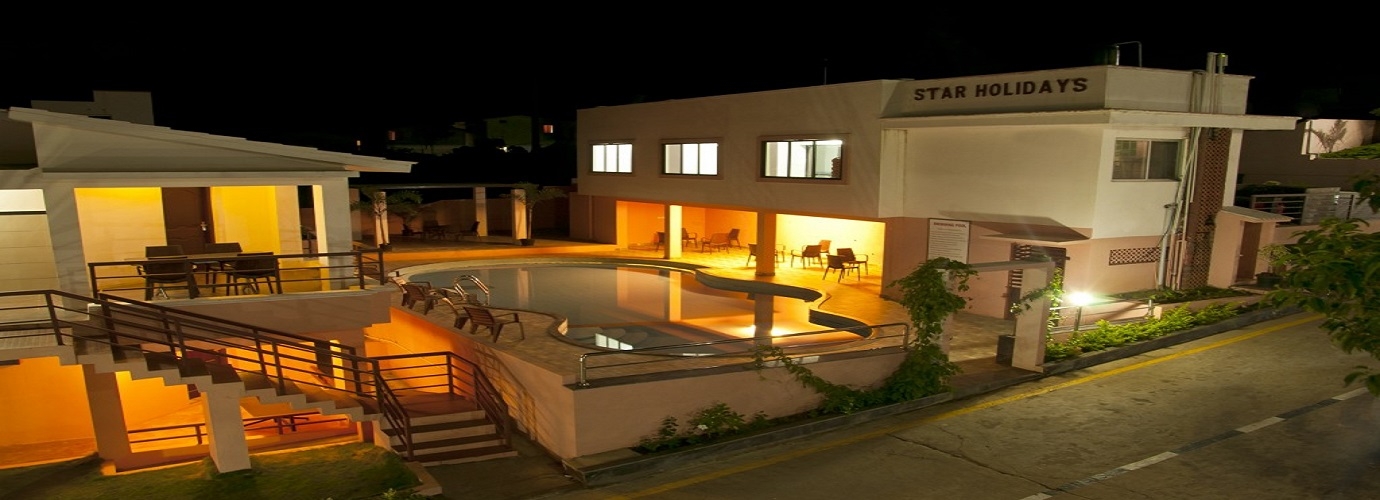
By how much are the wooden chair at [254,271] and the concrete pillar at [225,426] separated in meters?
1.59

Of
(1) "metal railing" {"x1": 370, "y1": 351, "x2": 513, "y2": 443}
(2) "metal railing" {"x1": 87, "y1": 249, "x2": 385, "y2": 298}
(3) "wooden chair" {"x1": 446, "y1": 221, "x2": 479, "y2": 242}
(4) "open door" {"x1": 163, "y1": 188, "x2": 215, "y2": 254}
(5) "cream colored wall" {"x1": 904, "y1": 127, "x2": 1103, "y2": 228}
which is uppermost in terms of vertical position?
(5) "cream colored wall" {"x1": 904, "y1": 127, "x2": 1103, "y2": 228}

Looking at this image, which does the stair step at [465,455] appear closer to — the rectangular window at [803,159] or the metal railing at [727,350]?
the metal railing at [727,350]

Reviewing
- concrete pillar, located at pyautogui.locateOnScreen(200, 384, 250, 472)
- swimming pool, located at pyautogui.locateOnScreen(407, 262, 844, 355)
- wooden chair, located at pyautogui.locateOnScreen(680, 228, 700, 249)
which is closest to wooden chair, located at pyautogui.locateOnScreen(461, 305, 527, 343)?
swimming pool, located at pyautogui.locateOnScreen(407, 262, 844, 355)

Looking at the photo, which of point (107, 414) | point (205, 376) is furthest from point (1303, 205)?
point (107, 414)

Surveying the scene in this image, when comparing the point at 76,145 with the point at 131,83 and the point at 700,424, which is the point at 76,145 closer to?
the point at 700,424

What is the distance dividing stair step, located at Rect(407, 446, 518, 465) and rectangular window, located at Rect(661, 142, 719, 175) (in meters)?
13.3

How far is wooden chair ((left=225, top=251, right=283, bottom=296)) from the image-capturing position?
11070 mm

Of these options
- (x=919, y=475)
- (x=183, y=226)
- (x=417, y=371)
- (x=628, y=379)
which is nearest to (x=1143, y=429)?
(x=919, y=475)

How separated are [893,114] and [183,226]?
15.5m

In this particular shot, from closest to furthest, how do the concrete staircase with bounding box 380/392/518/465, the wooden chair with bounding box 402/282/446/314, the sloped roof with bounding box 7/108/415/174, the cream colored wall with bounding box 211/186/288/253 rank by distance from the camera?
the sloped roof with bounding box 7/108/415/174 < the concrete staircase with bounding box 380/392/518/465 < the wooden chair with bounding box 402/282/446/314 < the cream colored wall with bounding box 211/186/288/253

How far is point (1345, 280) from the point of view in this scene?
4945mm

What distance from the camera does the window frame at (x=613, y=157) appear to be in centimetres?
2641

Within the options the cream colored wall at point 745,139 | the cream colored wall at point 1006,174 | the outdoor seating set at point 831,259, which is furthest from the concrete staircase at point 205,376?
the outdoor seating set at point 831,259

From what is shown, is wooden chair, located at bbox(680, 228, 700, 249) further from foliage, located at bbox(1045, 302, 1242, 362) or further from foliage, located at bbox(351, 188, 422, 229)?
foliage, located at bbox(1045, 302, 1242, 362)
